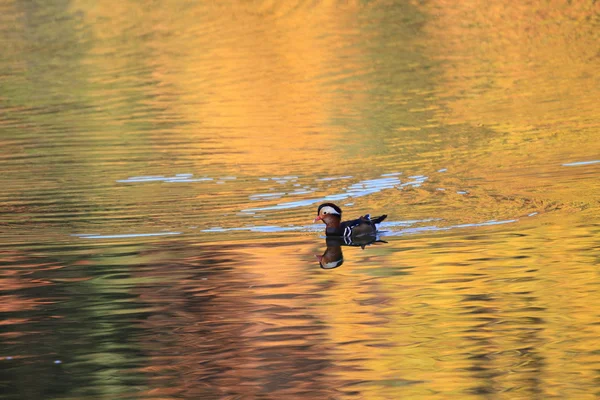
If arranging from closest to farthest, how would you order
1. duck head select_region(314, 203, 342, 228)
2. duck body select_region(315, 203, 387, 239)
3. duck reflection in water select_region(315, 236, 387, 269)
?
duck reflection in water select_region(315, 236, 387, 269)
duck body select_region(315, 203, 387, 239)
duck head select_region(314, 203, 342, 228)

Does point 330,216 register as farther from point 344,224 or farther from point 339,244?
point 339,244

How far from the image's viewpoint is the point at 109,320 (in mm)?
12977

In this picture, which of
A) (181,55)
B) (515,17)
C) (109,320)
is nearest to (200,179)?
(109,320)

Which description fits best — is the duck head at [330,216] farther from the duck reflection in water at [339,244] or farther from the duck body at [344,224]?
the duck reflection in water at [339,244]

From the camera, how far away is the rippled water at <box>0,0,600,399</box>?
11.2 m

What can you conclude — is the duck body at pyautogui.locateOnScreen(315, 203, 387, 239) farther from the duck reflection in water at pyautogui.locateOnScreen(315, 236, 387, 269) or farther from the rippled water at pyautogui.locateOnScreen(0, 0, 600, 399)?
the rippled water at pyautogui.locateOnScreen(0, 0, 600, 399)

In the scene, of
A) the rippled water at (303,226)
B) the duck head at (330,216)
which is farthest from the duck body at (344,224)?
the rippled water at (303,226)

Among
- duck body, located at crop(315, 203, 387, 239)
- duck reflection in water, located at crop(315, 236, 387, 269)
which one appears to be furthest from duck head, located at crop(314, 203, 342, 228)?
duck reflection in water, located at crop(315, 236, 387, 269)

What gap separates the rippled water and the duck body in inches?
7.2

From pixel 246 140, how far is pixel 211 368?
1510 centimetres

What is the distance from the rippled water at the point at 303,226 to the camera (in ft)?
36.9

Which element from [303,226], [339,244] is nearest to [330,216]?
[339,244]

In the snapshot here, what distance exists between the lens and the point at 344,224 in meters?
16.6

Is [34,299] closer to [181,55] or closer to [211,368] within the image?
[211,368]
